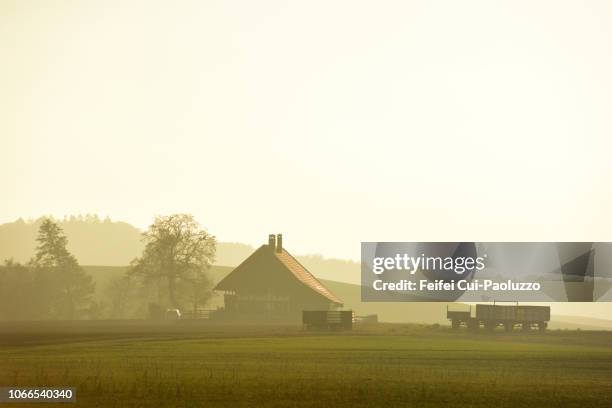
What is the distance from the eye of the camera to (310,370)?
3653 centimetres

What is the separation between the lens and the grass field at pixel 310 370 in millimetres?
28922

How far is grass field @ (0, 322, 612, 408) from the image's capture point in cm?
2892

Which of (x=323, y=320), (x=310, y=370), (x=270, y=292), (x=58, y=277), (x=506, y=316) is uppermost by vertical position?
(x=58, y=277)

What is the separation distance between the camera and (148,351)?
153ft

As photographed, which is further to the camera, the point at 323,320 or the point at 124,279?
the point at 124,279

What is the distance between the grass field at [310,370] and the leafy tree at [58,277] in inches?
1965

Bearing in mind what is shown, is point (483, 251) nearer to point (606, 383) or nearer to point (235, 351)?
point (235, 351)

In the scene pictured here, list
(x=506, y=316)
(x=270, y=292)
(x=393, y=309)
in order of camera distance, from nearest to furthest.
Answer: (x=506, y=316), (x=270, y=292), (x=393, y=309)

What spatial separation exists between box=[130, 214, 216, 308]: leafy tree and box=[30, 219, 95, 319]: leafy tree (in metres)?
10.5

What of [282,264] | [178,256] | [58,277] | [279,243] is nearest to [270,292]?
[282,264]

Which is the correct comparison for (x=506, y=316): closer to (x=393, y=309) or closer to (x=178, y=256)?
(x=178, y=256)

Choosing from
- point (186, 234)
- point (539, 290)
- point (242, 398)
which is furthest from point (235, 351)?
point (186, 234)

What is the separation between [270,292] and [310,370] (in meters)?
57.9

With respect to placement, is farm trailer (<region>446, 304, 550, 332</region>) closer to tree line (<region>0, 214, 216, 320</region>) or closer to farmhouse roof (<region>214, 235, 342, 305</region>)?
farmhouse roof (<region>214, 235, 342, 305</region>)
